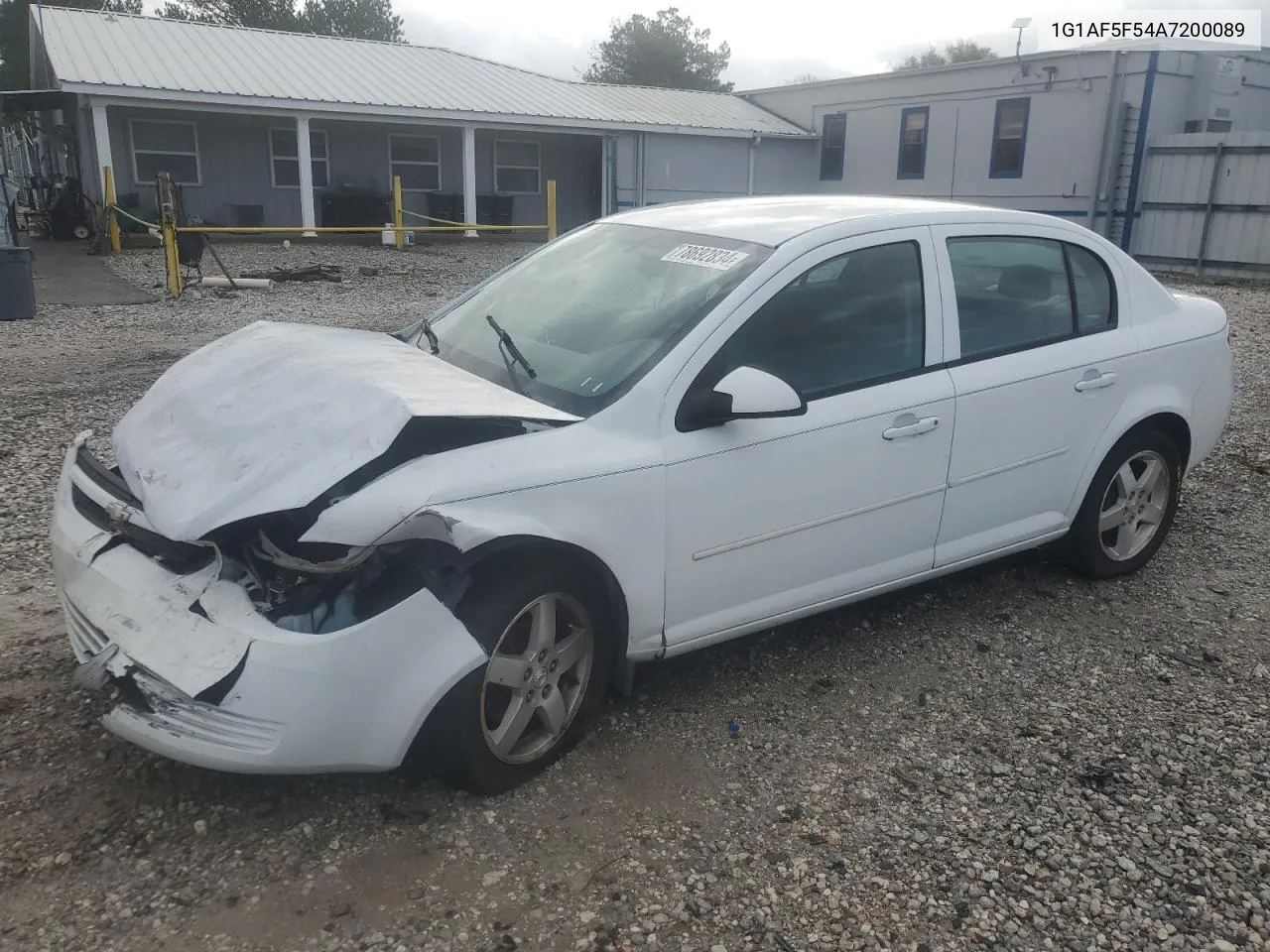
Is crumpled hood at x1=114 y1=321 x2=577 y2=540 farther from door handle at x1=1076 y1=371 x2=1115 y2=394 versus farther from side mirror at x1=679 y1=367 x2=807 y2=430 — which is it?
door handle at x1=1076 y1=371 x2=1115 y2=394

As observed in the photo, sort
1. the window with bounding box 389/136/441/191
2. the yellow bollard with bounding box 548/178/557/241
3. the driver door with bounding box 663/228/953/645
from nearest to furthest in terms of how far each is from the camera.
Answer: the driver door with bounding box 663/228/953/645 < the yellow bollard with bounding box 548/178/557/241 < the window with bounding box 389/136/441/191

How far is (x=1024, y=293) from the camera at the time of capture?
4133 millimetres

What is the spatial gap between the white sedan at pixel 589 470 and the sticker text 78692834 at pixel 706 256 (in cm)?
1

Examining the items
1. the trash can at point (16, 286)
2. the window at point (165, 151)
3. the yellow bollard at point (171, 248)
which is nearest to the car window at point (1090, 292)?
the trash can at point (16, 286)

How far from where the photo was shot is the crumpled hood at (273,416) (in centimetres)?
270

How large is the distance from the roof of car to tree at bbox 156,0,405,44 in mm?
51738

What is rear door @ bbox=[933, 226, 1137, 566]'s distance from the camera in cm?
386

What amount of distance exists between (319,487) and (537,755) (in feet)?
3.38

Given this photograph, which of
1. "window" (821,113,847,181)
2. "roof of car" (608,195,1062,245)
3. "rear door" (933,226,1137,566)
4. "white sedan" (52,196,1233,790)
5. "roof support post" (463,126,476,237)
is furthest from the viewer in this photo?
"window" (821,113,847,181)

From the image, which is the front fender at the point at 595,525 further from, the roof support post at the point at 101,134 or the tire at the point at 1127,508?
the roof support post at the point at 101,134

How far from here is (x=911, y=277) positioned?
380 centimetres

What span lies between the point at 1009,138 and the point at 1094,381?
19.8m

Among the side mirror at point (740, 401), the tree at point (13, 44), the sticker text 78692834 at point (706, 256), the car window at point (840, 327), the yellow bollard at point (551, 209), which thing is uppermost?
the tree at point (13, 44)

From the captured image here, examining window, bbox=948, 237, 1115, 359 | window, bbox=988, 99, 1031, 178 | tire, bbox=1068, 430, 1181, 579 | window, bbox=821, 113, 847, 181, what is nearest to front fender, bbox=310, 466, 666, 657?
window, bbox=948, 237, 1115, 359
